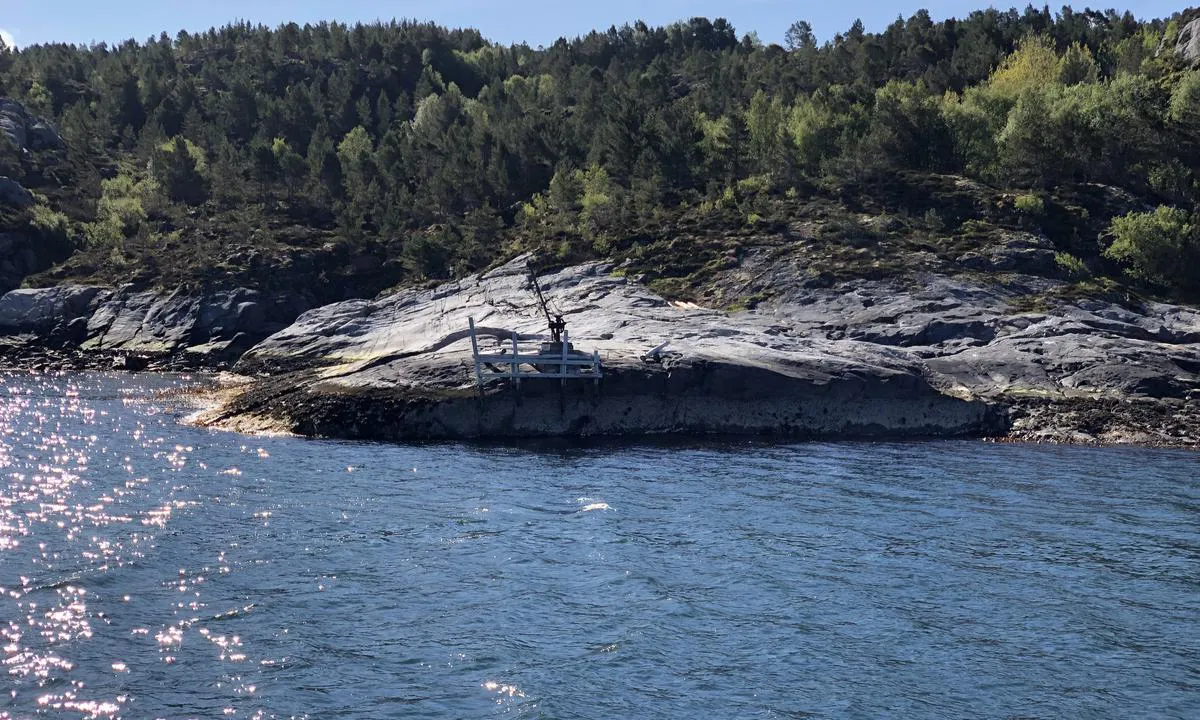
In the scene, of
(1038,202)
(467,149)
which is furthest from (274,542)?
(467,149)

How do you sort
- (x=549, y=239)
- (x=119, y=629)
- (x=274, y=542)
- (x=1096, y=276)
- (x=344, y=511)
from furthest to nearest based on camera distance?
(x=549, y=239) < (x=1096, y=276) < (x=344, y=511) < (x=274, y=542) < (x=119, y=629)

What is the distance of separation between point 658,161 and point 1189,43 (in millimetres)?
51554

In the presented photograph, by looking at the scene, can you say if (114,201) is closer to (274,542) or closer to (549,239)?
(549,239)

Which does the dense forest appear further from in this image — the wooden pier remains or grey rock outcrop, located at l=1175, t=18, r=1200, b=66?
the wooden pier remains

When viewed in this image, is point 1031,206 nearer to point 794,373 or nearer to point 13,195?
point 794,373

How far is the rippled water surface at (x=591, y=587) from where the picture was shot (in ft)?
67.2

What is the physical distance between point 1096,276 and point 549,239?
39.7 m

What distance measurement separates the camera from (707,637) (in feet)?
77.5

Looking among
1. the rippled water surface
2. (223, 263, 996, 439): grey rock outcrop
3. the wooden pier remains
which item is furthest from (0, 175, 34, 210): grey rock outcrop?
the wooden pier remains

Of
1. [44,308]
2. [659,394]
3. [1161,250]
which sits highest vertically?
[1161,250]

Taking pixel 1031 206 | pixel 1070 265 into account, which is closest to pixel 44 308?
pixel 1031 206

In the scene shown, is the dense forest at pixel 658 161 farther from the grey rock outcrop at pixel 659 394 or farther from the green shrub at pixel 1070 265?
the grey rock outcrop at pixel 659 394

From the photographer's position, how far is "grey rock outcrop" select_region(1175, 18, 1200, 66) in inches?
3943

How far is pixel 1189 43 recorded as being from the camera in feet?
Result: 337
